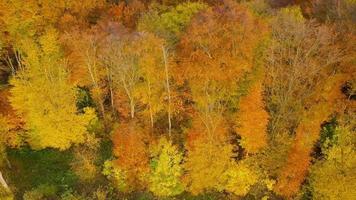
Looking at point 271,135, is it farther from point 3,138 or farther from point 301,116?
point 3,138

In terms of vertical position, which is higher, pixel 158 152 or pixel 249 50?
pixel 249 50

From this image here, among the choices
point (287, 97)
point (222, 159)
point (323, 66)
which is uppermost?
point (323, 66)

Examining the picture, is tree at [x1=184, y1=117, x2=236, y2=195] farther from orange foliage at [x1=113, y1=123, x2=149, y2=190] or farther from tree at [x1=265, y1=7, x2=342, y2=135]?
tree at [x1=265, y1=7, x2=342, y2=135]

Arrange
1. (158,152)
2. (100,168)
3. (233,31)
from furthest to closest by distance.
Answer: (100,168) → (158,152) → (233,31)

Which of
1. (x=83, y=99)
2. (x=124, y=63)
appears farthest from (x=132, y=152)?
(x=83, y=99)

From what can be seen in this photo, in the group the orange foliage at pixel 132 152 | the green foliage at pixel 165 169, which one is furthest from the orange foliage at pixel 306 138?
the orange foliage at pixel 132 152

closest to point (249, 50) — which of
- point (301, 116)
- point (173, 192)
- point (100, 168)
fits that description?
point (301, 116)
